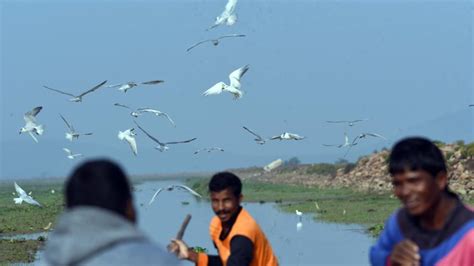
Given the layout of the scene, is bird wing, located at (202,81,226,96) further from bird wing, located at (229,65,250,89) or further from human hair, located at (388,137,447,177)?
human hair, located at (388,137,447,177)

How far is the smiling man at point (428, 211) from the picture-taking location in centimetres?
371

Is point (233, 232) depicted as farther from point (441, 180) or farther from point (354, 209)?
point (354, 209)

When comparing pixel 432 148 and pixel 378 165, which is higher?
pixel 378 165

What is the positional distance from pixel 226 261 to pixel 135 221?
2499 mm

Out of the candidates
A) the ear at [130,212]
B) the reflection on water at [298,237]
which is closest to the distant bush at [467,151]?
the reflection on water at [298,237]

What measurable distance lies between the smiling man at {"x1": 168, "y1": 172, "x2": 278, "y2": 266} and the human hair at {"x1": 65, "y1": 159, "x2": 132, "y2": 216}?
2541mm

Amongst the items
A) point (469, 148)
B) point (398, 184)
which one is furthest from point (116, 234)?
point (469, 148)

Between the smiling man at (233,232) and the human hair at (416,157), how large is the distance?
1746 millimetres

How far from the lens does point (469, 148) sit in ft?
130

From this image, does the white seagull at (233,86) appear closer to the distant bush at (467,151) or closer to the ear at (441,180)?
the ear at (441,180)

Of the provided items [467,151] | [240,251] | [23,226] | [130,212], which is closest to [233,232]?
[240,251]

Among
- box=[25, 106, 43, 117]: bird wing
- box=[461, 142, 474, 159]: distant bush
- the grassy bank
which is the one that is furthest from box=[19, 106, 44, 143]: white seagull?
box=[461, 142, 474, 159]: distant bush

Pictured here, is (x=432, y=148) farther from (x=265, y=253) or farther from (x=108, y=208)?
(x=265, y=253)

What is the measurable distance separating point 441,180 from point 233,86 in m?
8.49
